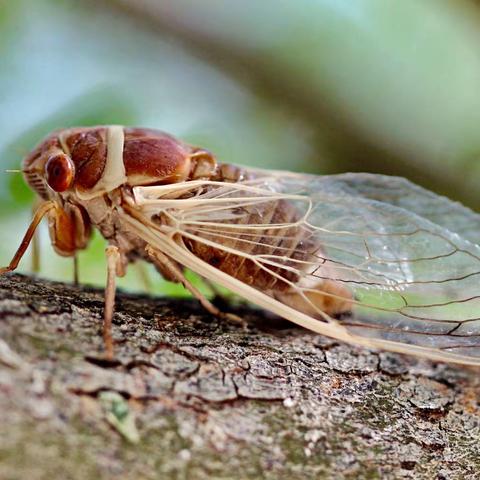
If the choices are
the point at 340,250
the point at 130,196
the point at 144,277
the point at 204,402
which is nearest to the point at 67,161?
the point at 130,196

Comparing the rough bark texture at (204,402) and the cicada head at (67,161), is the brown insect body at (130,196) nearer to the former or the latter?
the cicada head at (67,161)

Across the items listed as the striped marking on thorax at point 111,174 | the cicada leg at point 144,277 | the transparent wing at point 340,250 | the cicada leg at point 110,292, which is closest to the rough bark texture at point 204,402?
the cicada leg at point 110,292

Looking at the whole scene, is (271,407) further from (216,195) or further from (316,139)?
(316,139)

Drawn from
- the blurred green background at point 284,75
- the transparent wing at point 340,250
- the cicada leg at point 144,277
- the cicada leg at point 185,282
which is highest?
the blurred green background at point 284,75

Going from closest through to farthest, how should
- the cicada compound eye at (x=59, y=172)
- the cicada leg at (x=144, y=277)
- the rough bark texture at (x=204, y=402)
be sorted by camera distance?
the rough bark texture at (x=204, y=402) < the cicada compound eye at (x=59, y=172) < the cicada leg at (x=144, y=277)

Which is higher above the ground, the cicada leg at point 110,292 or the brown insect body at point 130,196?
the brown insect body at point 130,196

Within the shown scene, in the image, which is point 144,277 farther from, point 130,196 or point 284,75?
point 284,75

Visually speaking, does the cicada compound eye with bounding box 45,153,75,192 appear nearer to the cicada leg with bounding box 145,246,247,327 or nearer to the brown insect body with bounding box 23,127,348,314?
the brown insect body with bounding box 23,127,348,314
